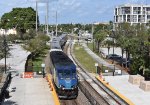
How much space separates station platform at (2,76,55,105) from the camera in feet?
114

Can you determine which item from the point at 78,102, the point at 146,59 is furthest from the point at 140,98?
the point at 146,59

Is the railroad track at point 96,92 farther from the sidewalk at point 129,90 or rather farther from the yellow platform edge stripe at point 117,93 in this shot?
the sidewalk at point 129,90

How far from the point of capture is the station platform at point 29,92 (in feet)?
114

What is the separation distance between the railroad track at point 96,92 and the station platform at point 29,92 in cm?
383

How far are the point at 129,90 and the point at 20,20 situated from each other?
10694cm

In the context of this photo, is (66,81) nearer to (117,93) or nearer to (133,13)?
(117,93)

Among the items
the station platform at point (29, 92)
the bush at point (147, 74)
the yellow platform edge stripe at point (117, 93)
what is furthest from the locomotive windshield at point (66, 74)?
the bush at point (147, 74)

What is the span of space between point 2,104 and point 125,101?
1117 centimetres

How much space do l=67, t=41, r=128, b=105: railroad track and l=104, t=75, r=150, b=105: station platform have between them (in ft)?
3.78

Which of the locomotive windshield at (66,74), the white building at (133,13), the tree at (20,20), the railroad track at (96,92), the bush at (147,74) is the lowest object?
the railroad track at (96,92)

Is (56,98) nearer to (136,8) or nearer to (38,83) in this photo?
(38,83)

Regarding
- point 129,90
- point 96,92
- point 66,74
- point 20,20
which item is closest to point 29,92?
point 66,74

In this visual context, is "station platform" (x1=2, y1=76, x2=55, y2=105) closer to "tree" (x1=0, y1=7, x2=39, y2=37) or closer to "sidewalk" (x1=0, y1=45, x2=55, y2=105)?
"sidewalk" (x1=0, y1=45, x2=55, y2=105)

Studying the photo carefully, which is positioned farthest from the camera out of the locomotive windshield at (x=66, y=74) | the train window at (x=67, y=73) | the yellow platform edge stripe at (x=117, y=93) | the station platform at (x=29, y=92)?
the train window at (x=67, y=73)
